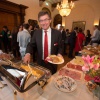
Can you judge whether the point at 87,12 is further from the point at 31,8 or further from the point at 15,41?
the point at 15,41

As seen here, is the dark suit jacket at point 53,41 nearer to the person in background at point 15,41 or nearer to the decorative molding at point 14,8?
the person in background at point 15,41

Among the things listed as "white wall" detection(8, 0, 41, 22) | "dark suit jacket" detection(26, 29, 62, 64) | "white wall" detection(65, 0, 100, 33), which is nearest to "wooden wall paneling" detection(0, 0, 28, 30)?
"white wall" detection(8, 0, 41, 22)

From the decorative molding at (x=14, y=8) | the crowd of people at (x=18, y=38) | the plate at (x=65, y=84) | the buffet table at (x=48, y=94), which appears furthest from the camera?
the decorative molding at (x=14, y=8)

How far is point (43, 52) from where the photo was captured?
1.53m

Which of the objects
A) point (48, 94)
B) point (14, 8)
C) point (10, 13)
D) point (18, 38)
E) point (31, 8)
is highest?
point (31, 8)

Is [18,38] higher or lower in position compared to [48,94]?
higher

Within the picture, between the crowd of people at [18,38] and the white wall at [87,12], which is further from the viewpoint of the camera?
the white wall at [87,12]

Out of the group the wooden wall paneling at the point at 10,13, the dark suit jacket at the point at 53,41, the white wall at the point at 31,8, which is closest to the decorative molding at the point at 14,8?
the wooden wall paneling at the point at 10,13

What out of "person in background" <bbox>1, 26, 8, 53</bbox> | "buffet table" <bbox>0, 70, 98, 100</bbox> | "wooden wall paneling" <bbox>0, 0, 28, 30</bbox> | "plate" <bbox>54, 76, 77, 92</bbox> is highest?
"wooden wall paneling" <bbox>0, 0, 28, 30</bbox>

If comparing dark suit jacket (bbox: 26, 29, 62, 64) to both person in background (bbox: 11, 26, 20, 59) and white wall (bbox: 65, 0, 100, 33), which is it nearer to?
person in background (bbox: 11, 26, 20, 59)

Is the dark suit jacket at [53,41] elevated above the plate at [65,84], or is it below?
above

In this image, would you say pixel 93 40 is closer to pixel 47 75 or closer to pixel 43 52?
pixel 43 52

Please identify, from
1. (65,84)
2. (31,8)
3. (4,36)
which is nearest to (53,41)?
(65,84)

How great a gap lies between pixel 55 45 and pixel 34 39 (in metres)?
0.36
